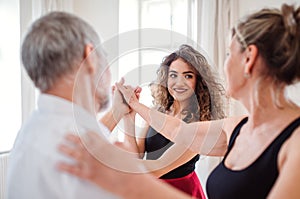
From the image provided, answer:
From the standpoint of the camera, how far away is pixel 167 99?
194cm

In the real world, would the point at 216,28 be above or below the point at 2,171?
above

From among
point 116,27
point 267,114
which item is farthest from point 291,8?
point 116,27

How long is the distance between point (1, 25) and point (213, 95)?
1754 millimetres

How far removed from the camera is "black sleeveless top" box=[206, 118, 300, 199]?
3.20 ft

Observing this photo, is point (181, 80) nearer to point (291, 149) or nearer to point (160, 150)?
point (160, 150)

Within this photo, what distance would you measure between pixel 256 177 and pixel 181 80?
930 mm

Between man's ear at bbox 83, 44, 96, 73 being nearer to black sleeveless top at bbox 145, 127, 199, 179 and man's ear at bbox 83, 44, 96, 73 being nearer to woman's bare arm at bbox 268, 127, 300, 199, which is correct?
woman's bare arm at bbox 268, 127, 300, 199

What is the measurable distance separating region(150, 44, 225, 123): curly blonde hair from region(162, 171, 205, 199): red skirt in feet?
1.00

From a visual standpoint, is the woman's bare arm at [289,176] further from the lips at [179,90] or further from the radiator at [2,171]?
the radiator at [2,171]

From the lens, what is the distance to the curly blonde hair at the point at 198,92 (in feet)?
6.04

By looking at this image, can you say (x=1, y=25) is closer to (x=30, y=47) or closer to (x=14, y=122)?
(x=14, y=122)

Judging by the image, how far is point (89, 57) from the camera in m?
0.87

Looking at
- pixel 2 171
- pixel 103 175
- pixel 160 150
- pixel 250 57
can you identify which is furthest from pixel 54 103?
pixel 2 171

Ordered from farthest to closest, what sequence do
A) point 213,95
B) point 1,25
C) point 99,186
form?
point 1,25 → point 213,95 → point 99,186
